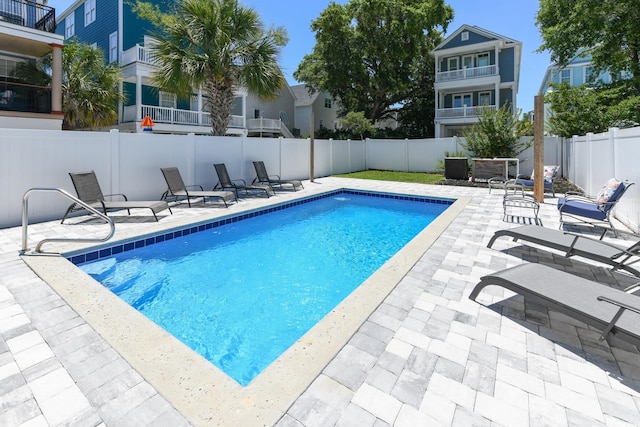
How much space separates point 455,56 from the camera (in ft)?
80.6

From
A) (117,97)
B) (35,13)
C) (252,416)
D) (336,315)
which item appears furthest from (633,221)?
(35,13)

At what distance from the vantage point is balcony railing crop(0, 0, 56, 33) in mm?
13312

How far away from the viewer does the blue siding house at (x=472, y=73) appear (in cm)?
2278

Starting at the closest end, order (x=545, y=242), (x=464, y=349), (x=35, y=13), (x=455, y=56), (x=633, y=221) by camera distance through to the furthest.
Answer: (x=464, y=349) < (x=545, y=242) < (x=633, y=221) < (x=35, y=13) < (x=455, y=56)

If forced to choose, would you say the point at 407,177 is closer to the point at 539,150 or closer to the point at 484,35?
the point at 539,150

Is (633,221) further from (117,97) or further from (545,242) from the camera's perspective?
(117,97)

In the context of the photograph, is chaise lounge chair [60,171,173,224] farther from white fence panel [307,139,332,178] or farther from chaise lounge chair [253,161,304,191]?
white fence panel [307,139,332,178]

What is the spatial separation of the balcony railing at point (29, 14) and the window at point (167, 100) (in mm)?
6959

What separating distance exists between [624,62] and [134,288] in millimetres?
23056

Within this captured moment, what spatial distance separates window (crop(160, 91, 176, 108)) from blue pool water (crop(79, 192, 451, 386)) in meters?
15.7

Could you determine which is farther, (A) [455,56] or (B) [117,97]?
(A) [455,56]

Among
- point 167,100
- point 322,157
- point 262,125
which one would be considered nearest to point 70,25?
point 167,100

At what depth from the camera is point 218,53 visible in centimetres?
1113

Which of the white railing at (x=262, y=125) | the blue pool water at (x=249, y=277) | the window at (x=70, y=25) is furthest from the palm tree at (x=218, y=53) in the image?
the window at (x=70, y=25)
